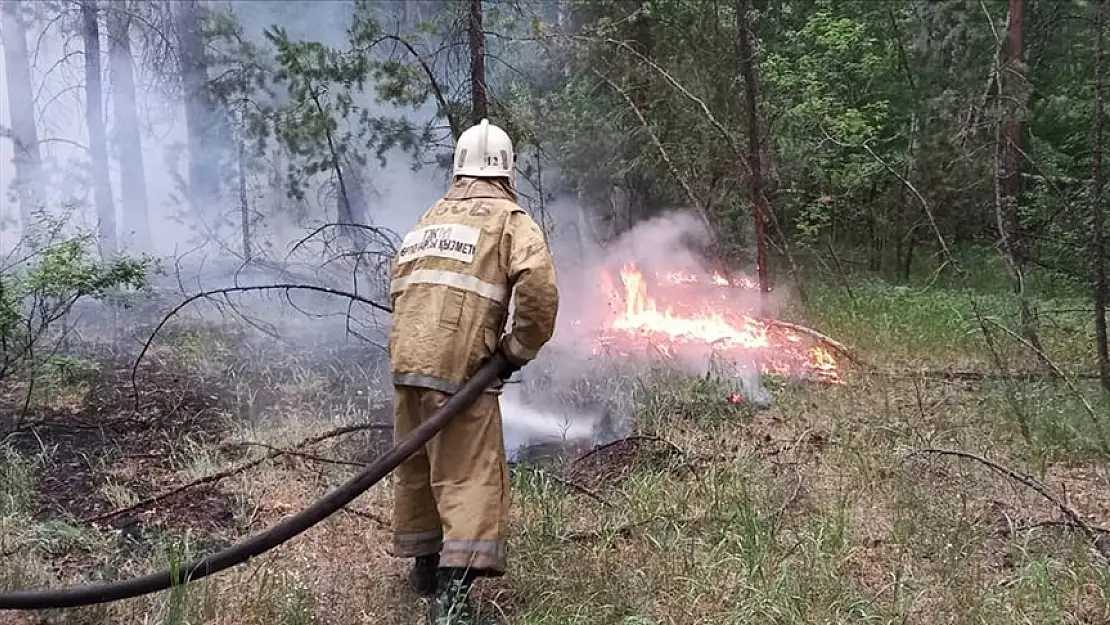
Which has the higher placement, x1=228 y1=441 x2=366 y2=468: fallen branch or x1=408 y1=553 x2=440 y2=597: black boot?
x1=228 y1=441 x2=366 y2=468: fallen branch

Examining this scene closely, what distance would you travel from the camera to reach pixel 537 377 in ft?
24.8

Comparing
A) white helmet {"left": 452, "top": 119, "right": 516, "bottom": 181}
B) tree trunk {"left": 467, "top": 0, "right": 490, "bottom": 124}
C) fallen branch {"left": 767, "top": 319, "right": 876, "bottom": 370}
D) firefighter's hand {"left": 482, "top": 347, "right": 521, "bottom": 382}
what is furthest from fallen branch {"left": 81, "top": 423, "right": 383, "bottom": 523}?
fallen branch {"left": 767, "top": 319, "right": 876, "bottom": 370}

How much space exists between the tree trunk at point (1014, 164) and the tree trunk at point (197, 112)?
8519mm

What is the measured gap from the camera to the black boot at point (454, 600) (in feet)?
10.8

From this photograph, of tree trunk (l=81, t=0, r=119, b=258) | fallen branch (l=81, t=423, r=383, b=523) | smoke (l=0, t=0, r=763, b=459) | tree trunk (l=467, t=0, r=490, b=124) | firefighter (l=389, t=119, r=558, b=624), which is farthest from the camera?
tree trunk (l=81, t=0, r=119, b=258)

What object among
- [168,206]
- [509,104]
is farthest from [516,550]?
[168,206]

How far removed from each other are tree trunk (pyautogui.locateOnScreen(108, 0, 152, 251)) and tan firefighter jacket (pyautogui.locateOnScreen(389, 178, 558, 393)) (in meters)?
9.30

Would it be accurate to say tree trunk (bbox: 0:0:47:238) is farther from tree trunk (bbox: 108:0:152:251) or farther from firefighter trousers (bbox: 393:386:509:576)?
firefighter trousers (bbox: 393:386:509:576)

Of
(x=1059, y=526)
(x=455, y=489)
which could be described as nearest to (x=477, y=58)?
(x=455, y=489)

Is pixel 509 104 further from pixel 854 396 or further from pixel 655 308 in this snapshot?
pixel 854 396

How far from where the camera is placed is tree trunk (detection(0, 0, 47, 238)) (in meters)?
10.6

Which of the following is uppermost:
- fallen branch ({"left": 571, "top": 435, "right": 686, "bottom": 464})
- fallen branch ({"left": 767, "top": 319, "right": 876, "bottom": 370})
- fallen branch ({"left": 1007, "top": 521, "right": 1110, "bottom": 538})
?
fallen branch ({"left": 767, "top": 319, "right": 876, "bottom": 370})

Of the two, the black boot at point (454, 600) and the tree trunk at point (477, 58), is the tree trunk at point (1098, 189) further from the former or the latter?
the black boot at point (454, 600)

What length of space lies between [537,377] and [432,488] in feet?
13.1
